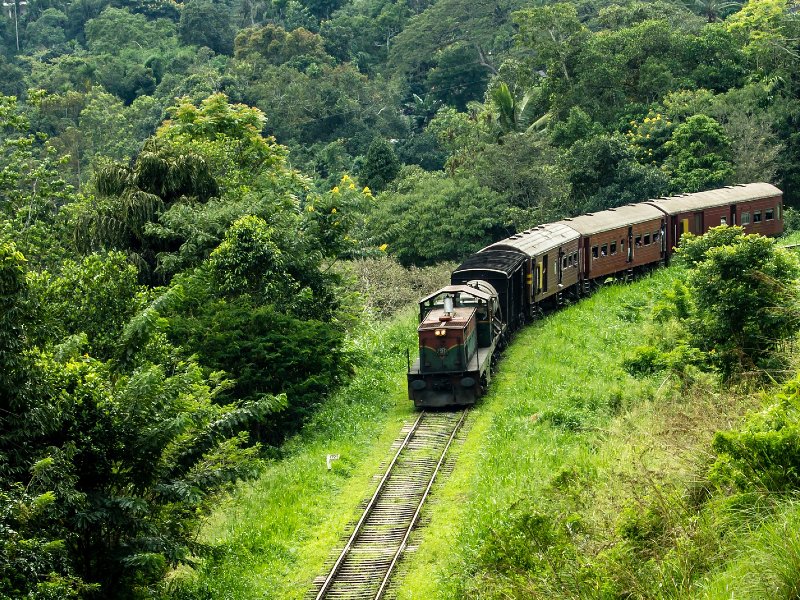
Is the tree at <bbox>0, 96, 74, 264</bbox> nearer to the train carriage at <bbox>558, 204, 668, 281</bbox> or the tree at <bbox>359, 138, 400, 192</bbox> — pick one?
the train carriage at <bbox>558, 204, 668, 281</bbox>

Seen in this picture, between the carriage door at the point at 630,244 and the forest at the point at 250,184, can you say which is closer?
the forest at the point at 250,184

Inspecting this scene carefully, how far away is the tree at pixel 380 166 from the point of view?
5600cm

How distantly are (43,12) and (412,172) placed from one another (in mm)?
52337

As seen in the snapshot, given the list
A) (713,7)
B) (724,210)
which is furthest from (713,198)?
(713,7)

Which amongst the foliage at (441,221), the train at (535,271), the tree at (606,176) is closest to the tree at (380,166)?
the foliage at (441,221)

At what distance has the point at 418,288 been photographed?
39719mm

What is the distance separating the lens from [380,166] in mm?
56219

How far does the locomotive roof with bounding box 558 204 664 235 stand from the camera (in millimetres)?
32312

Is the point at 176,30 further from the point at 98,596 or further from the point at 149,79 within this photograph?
the point at 98,596

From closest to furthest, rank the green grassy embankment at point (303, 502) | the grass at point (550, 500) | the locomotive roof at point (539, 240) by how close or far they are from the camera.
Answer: the grass at point (550, 500), the green grassy embankment at point (303, 502), the locomotive roof at point (539, 240)

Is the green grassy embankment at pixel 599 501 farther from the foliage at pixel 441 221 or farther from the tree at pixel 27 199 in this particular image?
the foliage at pixel 441 221

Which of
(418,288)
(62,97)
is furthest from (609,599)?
(62,97)

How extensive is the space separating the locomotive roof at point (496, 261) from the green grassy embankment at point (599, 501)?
299 cm

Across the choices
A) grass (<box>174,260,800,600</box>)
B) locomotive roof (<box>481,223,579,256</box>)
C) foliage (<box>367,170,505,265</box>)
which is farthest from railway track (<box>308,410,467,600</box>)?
foliage (<box>367,170,505,265</box>)
